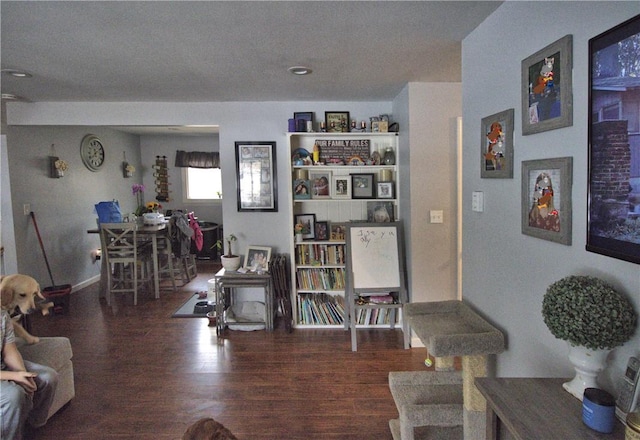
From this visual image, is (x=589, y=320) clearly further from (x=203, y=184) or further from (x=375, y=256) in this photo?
(x=203, y=184)

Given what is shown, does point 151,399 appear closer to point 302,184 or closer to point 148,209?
point 302,184

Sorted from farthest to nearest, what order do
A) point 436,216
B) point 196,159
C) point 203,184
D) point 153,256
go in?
point 203,184 < point 196,159 < point 153,256 < point 436,216

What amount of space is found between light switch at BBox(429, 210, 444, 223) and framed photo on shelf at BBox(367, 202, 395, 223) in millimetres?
520

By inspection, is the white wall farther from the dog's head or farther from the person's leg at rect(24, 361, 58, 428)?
the dog's head

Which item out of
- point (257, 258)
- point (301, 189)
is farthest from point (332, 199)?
point (257, 258)

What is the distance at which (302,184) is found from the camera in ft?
12.5

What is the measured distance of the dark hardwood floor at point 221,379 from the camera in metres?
2.31

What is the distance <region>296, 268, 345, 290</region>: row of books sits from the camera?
3.83 m

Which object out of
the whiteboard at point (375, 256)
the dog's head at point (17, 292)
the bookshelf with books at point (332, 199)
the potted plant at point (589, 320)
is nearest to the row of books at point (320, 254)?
the bookshelf with books at point (332, 199)

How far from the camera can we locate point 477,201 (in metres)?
2.12

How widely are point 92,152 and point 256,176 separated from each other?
3222 mm

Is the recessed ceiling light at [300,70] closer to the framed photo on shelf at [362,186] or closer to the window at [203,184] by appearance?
the framed photo on shelf at [362,186]

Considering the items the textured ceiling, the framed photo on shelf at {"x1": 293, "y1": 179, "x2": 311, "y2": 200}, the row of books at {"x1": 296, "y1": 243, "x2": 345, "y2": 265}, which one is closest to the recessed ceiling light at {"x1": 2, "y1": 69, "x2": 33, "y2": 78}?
the textured ceiling

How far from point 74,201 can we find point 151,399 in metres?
3.80
